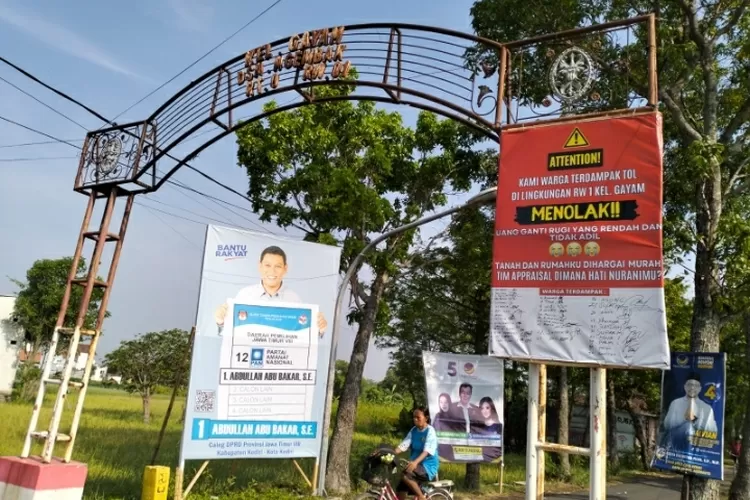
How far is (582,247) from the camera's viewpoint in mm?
6008

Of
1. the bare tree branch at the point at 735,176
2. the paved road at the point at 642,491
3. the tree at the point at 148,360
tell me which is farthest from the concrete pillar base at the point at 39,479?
the tree at the point at 148,360

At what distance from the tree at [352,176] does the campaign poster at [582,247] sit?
5.87 meters

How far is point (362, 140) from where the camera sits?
42.9 feet

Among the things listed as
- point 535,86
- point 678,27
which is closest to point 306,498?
point 535,86

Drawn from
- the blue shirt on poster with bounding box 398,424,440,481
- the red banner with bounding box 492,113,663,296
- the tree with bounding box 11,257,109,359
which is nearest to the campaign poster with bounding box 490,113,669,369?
the red banner with bounding box 492,113,663,296

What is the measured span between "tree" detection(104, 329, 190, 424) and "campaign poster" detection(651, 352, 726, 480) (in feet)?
78.9

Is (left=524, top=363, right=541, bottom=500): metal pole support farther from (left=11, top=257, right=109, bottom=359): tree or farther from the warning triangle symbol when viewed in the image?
(left=11, top=257, right=109, bottom=359): tree

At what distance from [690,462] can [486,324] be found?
784cm

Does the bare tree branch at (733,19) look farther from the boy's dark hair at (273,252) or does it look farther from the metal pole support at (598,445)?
the boy's dark hair at (273,252)

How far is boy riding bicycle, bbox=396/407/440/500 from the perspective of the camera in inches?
316

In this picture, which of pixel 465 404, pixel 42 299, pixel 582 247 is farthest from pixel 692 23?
pixel 42 299

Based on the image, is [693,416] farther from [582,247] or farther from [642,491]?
[642,491]

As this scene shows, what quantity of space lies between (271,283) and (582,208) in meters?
5.08

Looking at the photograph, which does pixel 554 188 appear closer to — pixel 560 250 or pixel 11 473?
pixel 560 250
